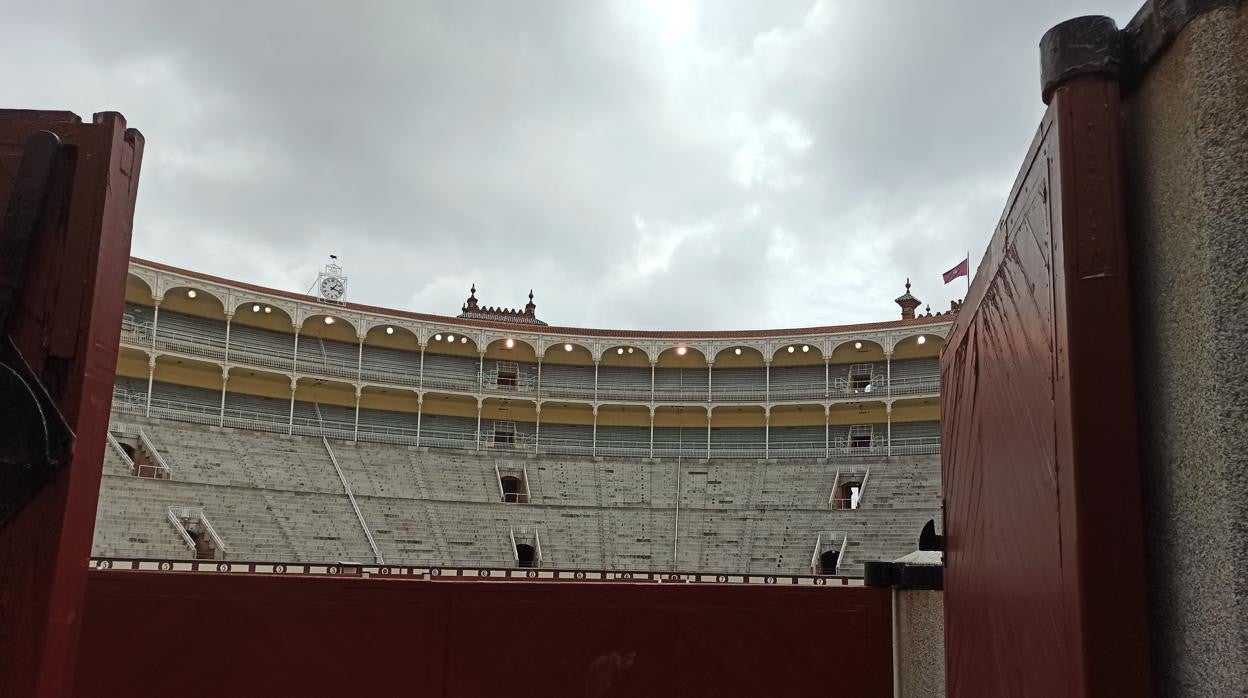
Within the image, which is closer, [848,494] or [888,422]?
[848,494]

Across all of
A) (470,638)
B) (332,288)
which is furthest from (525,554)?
(470,638)

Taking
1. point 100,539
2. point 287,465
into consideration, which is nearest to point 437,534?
point 287,465

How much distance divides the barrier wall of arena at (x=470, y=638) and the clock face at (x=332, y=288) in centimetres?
3508

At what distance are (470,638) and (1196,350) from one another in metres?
4.60

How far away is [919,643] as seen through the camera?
14.9 feet

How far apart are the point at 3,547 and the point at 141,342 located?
117ft

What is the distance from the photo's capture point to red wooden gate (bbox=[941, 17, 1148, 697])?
126 cm

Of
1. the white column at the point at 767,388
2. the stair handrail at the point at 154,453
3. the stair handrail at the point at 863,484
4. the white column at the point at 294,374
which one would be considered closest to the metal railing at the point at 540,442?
the white column at the point at 294,374

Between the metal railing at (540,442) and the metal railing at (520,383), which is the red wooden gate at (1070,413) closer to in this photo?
the metal railing at (540,442)

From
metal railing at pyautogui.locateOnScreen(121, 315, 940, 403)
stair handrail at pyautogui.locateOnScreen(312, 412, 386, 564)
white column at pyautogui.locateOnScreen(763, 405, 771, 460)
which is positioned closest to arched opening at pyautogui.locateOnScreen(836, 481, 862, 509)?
white column at pyautogui.locateOnScreen(763, 405, 771, 460)

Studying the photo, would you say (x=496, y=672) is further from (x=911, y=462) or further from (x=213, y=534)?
(x=911, y=462)

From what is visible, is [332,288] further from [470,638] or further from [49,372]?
[49,372]

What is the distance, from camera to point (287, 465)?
3291 cm

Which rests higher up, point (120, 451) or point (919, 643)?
point (120, 451)
